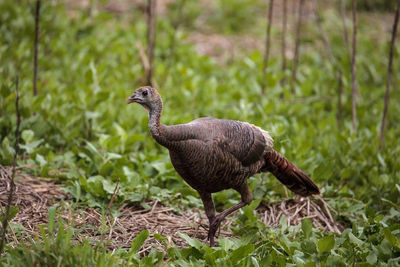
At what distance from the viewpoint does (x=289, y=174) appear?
4105mm

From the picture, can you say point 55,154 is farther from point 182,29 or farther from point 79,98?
point 182,29

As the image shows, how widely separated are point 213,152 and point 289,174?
996mm

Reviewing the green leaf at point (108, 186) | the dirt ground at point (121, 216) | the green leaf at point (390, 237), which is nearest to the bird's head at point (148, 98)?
the dirt ground at point (121, 216)

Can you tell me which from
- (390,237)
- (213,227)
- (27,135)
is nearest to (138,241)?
(213,227)

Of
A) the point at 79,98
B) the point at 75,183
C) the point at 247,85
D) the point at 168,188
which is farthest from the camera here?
the point at 247,85

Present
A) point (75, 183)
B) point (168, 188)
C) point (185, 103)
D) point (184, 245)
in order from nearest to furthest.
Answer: point (184, 245)
point (75, 183)
point (168, 188)
point (185, 103)

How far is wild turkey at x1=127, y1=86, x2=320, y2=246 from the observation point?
127 inches

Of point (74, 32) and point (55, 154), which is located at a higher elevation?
point (74, 32)

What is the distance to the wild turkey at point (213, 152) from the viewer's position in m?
3.21

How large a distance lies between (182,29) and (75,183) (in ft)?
17.5

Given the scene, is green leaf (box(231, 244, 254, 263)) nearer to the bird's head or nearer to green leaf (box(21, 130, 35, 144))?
the bird's head

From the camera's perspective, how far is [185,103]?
246 inches

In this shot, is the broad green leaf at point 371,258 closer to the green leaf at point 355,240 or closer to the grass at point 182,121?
the grass at point 182,121

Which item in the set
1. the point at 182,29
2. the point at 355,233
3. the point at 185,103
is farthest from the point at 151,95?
the point at 182,29
